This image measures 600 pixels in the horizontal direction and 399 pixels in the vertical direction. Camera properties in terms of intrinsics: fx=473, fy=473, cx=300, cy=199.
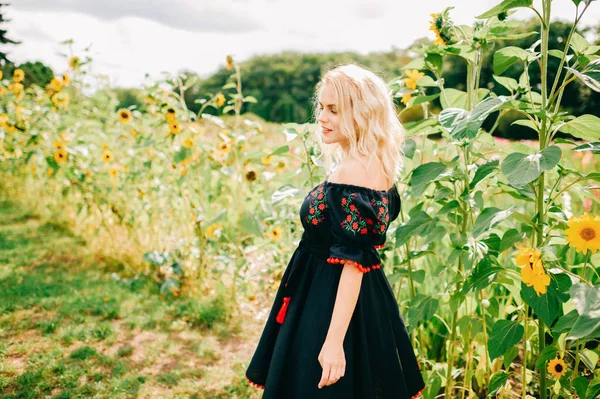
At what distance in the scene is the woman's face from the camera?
1432 millimetres

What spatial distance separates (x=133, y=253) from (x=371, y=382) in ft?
8.15

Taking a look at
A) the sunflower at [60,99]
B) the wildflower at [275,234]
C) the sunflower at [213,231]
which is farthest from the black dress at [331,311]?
the sunflower at [60,99]

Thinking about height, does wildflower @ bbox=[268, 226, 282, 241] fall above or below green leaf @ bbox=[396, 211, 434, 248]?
below

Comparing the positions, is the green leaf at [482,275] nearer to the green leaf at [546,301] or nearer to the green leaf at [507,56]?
the green leaf at [546,301]

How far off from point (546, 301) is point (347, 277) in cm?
54

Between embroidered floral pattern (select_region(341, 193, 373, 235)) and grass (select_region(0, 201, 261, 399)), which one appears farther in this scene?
grass (select_region(0, 201, 261, 399))

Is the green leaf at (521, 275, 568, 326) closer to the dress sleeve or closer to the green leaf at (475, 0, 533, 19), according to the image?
the dress sleeve

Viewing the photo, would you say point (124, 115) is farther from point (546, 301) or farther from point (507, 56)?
point (546, 301)

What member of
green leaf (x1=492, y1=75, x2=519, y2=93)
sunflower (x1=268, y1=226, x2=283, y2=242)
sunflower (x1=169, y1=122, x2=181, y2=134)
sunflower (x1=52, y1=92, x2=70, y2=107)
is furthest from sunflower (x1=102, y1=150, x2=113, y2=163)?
green leaf (x1=492, y1=75, x2=519, y2=93)

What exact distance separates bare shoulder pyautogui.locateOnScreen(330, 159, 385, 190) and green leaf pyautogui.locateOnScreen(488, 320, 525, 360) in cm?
55

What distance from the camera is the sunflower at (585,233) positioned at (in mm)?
1217

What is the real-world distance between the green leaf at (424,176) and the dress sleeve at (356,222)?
155 millimetres

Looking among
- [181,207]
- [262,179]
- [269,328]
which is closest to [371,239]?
[269,328]

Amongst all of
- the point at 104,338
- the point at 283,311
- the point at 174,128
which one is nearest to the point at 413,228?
the point at 283,311
